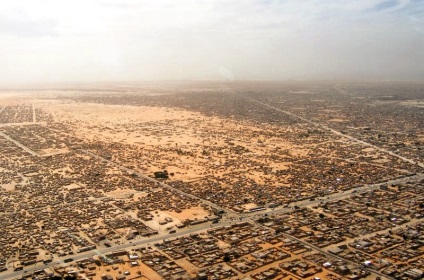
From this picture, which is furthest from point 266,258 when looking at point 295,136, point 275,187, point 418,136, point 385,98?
point 385,98

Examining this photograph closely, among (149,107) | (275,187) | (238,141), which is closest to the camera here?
(275,187)

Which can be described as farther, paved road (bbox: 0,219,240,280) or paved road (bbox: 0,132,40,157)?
paved road (bbox: 0,132,40,157)

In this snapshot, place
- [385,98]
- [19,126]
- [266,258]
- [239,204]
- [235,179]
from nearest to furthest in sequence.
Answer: [266,258]
[239,204]
[235,179]
[19,126]
[385,98]

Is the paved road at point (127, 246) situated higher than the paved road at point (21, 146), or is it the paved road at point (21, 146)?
the paved road at point (21, 146)

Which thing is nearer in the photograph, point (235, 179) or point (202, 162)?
point (235, 179)

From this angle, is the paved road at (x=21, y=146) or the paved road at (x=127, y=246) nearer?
the paved road at (x=127, y=246)

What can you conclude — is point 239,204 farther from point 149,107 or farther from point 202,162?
point 149,107

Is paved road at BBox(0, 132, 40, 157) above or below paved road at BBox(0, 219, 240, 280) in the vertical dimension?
above

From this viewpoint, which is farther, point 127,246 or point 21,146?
point 21,146

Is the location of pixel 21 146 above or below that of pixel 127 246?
above
